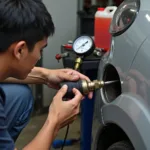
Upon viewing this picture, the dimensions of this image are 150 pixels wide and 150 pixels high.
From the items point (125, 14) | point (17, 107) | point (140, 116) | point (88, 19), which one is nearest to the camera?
point (140, 116)

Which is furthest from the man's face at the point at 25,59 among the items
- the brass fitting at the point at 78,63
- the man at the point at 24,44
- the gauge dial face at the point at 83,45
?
the gauge dial face at the point at 83,45

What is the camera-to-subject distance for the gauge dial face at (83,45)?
5.88 feet

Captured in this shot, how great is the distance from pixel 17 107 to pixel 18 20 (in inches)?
22.8

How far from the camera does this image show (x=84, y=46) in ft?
5.97

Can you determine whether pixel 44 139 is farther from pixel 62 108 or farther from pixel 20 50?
pixel 20 50

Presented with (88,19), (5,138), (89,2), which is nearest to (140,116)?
(5,138)

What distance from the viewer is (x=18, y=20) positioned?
969mm

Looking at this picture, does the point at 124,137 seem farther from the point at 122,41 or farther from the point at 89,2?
the point at 89,2

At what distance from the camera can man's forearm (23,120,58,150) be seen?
1.08m

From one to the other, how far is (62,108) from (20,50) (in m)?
0.27

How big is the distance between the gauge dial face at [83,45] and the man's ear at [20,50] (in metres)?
0.79

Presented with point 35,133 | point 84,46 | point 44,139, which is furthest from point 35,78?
point 35,133

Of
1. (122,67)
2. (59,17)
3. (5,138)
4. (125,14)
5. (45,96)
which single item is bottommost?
(45,96)

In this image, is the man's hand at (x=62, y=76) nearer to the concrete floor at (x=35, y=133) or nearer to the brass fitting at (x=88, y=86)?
the brass fitting at (x=88, y=86)
